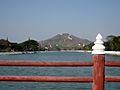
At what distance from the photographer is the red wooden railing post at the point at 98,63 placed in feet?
18.3

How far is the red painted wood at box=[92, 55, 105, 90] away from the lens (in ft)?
18.4

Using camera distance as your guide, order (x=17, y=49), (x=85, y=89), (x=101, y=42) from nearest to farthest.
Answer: (x=101, y=42)
(x=85, y=89)
(x=17, y=49)

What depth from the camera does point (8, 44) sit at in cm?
18362

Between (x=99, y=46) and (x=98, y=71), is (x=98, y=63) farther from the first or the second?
(x=99, y=46)

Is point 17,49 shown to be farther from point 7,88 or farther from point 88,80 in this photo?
point 88,80

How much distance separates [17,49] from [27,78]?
639 ft

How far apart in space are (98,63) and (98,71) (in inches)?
6.0

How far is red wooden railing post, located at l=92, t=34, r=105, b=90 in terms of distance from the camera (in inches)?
220

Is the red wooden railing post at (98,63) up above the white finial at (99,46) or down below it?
below

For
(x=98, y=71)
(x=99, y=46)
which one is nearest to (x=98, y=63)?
(x=98, y=71)

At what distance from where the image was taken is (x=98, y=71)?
18.4ft

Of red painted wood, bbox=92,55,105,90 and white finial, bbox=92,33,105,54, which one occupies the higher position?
white finial, bbox=92,33,105,54

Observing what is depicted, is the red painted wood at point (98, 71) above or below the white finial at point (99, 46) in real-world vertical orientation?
below

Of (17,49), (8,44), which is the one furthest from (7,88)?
(17,49)
